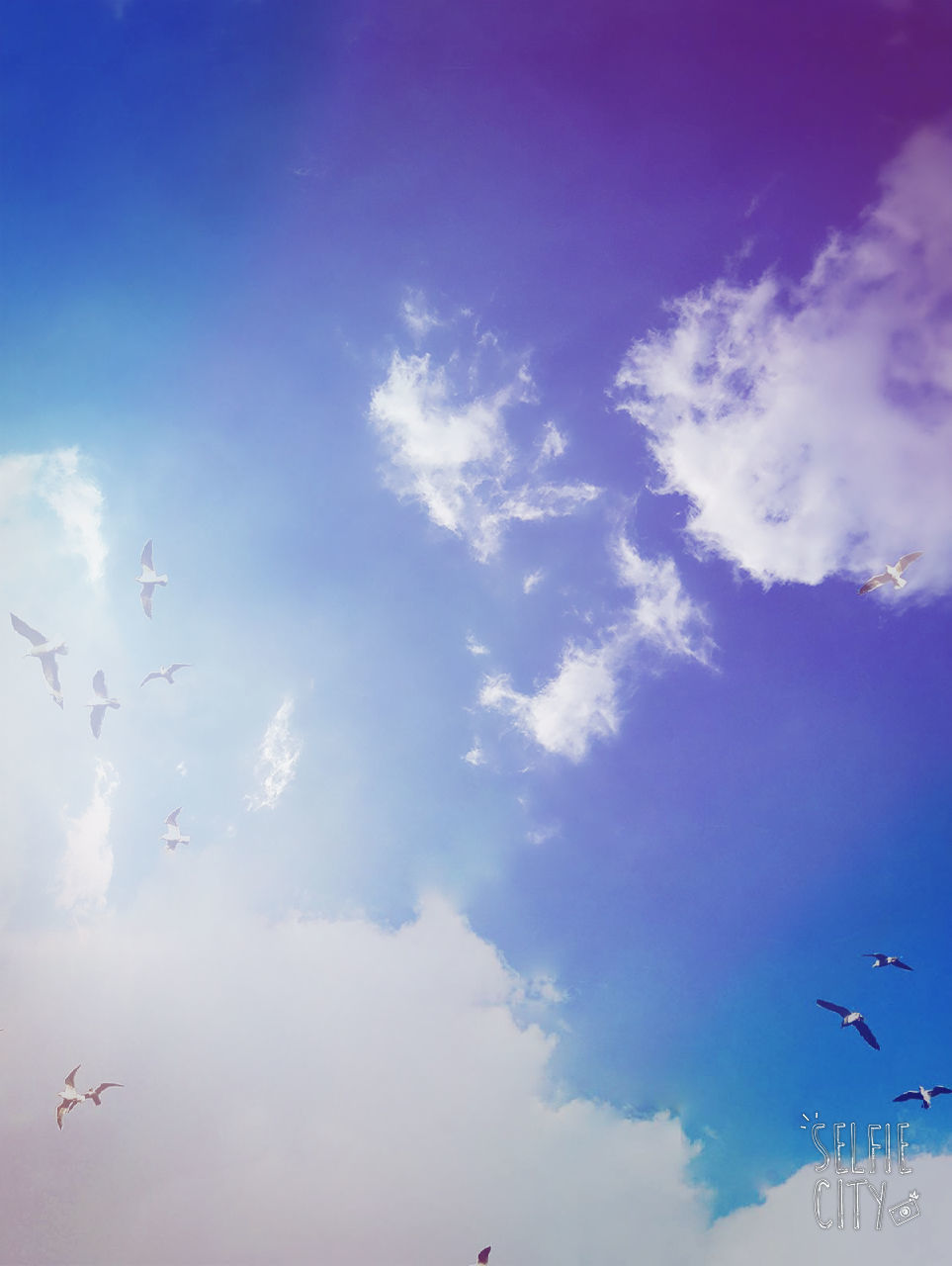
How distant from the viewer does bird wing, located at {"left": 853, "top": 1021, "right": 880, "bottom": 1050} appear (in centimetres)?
2267

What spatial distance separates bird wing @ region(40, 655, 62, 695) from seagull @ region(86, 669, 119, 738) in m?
1.23

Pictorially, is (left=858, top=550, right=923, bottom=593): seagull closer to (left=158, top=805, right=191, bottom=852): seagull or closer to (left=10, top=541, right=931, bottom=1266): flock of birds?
(left=10, top=541, right=931, bottom=1266): flock of birds

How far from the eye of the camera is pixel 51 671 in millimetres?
22703

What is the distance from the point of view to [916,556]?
18.5 meters

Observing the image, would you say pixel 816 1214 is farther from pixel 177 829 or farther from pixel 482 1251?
pixel 177 829

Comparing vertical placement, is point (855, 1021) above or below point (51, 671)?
below

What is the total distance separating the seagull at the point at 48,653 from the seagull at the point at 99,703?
1.17 meters

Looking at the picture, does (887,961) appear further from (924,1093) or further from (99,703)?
(99,703)

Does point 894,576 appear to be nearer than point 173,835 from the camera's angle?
Yes

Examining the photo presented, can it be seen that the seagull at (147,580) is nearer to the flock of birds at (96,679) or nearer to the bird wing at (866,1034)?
the flock of birds at (96,679)

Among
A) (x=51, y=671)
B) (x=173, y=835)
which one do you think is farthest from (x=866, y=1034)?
(x=51, y=671)

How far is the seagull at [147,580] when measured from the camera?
857 inches

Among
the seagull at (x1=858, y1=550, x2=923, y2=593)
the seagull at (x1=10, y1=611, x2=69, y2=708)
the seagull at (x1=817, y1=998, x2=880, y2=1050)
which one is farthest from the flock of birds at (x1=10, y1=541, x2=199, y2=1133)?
the seagull at (x1=858, y1=550, x2=923, y2=593)

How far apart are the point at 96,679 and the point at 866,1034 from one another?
34476 millimetres
